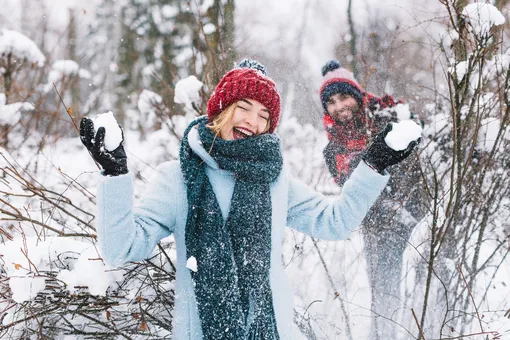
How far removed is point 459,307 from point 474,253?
0.35 meters

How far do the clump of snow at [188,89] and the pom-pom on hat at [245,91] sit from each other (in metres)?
1.11

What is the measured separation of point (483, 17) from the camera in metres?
1.91

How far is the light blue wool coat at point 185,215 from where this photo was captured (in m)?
1.35

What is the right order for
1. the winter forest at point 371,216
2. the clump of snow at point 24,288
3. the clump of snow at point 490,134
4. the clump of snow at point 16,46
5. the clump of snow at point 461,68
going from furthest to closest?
the clump of snow at point 16,46 → the clump of snow at point 490,134 → the clump of snow at point 461,68 → the winter forest at point 371,216 → the clump of snow at point 24,288

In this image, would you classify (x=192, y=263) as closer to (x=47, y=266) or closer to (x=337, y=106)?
(x=47, y=266)

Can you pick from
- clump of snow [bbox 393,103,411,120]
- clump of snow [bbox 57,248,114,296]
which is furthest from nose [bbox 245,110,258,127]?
clump of snow [bbox 393,103,411,120]

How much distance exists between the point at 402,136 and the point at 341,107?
128 cm

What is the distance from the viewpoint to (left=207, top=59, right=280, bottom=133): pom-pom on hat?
1702 mm

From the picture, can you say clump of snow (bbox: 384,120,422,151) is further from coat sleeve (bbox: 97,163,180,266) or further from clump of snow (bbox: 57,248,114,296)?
clump of snow (bbox: 57,248,114,296)

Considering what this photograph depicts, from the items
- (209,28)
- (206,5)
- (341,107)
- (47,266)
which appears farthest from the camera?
(209,28)

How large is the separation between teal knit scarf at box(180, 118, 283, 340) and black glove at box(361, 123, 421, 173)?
0.36m

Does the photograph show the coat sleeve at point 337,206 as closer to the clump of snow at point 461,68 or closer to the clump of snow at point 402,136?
the clump of snow at point 402,136

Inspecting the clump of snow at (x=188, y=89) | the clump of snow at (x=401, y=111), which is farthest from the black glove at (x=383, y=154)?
the clump of snow at (x=188, y=89)

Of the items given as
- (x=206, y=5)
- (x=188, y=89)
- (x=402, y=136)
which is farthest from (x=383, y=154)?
(x=206, y=5)
